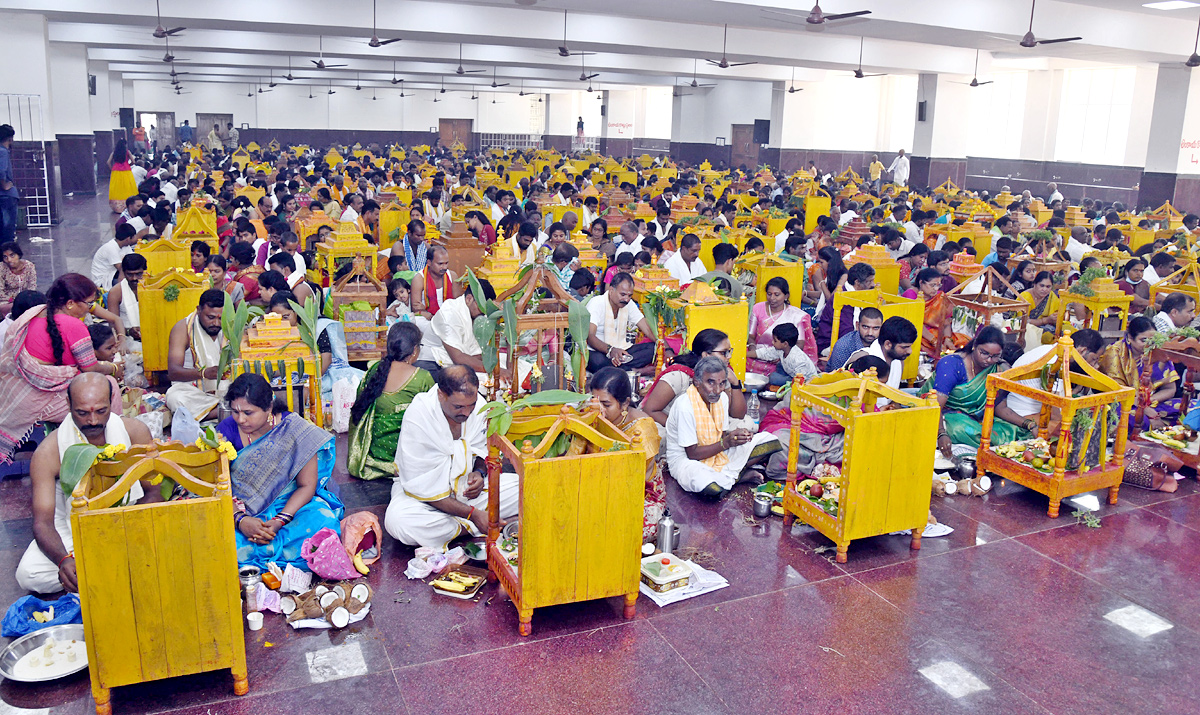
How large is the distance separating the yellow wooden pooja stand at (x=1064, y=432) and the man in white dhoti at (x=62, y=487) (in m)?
4.34

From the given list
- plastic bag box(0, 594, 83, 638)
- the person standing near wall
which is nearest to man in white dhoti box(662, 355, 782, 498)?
plastic bag box(0, 594, 83, 638)

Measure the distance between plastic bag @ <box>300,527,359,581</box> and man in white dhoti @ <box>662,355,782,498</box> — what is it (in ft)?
6.11

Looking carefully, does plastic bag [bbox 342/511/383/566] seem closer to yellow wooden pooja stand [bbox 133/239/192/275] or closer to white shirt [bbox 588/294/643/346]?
white shirt [bbox 588/294/643/346]

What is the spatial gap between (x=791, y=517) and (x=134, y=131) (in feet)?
105

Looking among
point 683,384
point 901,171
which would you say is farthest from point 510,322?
point 901,171

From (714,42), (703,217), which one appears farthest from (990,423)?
(714,42)

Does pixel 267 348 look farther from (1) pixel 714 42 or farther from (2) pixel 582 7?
(1) pixel 714 42

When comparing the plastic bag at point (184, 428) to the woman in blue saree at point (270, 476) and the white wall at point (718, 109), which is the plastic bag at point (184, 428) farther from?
the white wall at point (718, 109)

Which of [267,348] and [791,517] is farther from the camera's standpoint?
[267,348]

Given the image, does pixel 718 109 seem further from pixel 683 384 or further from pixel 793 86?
pixel 683 384

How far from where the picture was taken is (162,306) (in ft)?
21.1

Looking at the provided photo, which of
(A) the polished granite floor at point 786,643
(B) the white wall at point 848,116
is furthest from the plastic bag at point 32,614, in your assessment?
(B) the white wall at point 848,116

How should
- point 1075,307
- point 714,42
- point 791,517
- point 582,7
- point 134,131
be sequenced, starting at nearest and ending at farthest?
point 791,517 → point 1075,307 → point 582,7 → point 714,42 → point 134,131

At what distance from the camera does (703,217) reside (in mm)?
11914
